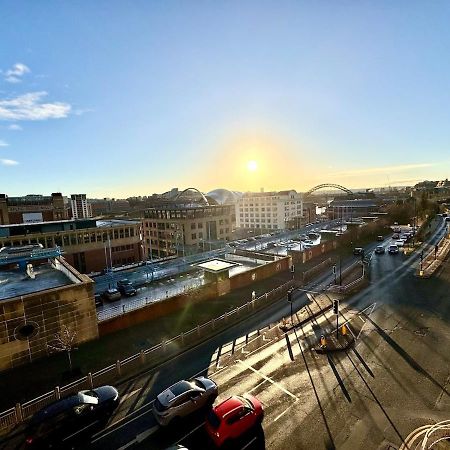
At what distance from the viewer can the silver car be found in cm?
1423

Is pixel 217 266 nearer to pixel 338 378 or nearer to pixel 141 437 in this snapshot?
pixel 338 378

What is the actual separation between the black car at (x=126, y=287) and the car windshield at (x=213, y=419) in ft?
69.2

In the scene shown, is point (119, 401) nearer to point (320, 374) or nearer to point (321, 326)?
point (320, 374)

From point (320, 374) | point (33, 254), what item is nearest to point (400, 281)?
point (320, 374)

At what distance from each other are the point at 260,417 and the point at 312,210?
428 feet

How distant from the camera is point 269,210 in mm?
125562

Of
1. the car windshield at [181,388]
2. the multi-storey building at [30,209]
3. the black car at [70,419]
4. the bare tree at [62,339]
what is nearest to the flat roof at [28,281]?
the bare tree at [62,339]

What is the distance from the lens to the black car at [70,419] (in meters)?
13.3

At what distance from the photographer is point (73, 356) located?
2125cm

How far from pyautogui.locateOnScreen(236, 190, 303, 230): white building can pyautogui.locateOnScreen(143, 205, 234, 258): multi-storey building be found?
136 ft

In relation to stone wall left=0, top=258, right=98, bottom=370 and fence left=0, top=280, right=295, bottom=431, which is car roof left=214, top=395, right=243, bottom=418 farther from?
stone wall left=0, top=258, right=98, bottom=370

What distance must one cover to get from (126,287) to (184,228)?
39288 mm

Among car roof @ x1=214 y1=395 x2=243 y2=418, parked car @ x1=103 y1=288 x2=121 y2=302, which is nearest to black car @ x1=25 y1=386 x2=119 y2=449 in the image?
car roof @ x1=214 y1=395 x2=243 y2=418

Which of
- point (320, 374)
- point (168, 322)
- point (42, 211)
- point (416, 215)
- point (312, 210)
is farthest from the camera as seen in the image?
point (312, 210)
